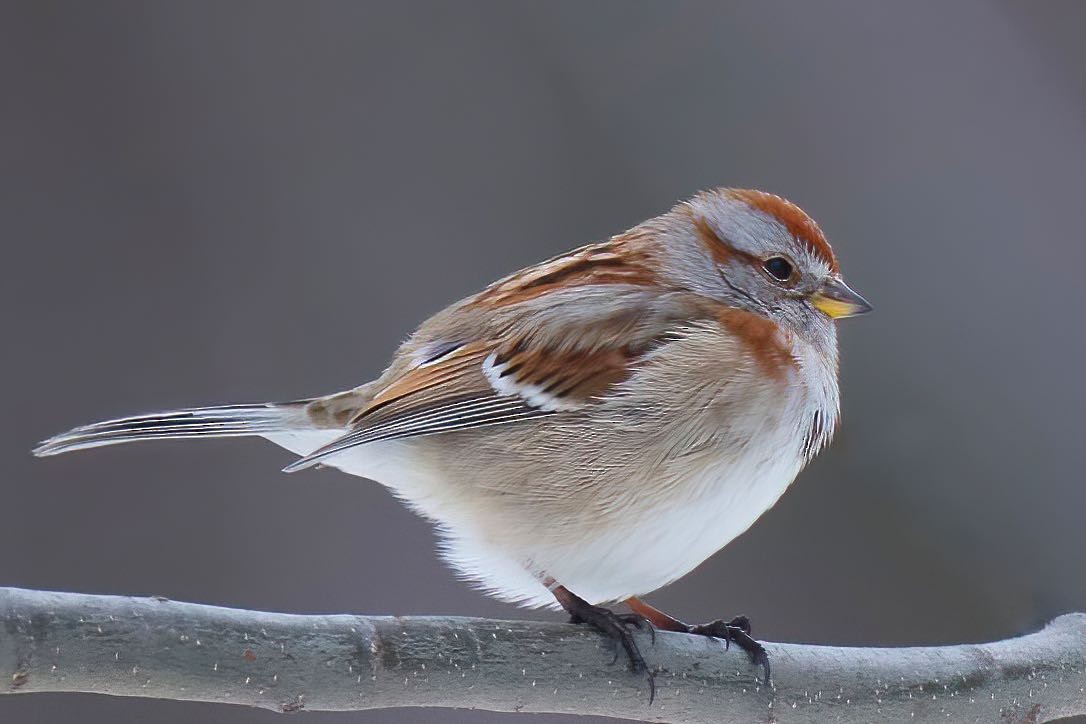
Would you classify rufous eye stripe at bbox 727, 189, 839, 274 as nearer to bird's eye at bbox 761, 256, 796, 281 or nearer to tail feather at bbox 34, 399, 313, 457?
bird's eye at bbox 761, 256, 796, 281

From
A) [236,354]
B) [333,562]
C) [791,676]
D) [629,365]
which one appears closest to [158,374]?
[236,354]

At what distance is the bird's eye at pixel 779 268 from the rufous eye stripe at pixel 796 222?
29 millimetres

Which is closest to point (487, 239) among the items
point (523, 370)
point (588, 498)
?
point (523, 370)

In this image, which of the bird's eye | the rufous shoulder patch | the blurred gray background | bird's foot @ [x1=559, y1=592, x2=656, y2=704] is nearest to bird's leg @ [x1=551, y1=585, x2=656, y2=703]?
bird's foot @ [x1=559, y1=592, x2=656, y2=704]

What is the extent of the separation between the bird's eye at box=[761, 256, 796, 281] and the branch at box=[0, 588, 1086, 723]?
420mm

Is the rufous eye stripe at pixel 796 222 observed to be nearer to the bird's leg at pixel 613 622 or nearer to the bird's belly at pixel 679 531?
the bird's belly at pixel 679 531

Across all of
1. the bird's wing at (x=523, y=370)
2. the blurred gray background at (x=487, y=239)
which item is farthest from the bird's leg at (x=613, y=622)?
the blurred gray background at (x=487, y=239)

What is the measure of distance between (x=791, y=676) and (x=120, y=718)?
3.13ft

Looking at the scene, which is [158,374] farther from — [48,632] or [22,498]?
[48,632]

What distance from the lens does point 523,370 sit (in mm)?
1157

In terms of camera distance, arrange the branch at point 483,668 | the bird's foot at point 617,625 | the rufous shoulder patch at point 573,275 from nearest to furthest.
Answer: the branch at point 483,668 → the bird's foot at point 617,625 → the rufous shoulder patch at point 573,275

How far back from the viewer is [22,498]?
1532 mm

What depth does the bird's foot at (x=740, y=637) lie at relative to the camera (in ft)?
3.42

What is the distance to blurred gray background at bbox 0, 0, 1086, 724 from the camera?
1.48m
